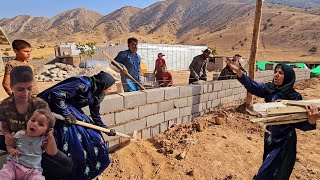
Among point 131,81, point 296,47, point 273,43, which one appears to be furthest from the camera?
point 273,43

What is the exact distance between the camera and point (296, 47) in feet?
148

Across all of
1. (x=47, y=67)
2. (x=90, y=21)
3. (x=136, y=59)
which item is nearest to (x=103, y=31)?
(x=90, y=21)

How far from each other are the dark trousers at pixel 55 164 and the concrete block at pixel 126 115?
1749 mm

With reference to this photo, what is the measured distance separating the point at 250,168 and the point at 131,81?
2.61 meters

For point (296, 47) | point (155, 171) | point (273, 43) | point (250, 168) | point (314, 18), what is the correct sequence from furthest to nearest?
point (314, 18), point (273, 43), point (296, 47), point (250, 168), point (155, 171)

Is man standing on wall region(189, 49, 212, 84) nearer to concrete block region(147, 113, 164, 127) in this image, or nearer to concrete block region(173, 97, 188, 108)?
concrete block region(173, 97, 188, 108)

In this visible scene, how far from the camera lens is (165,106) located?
5230mm

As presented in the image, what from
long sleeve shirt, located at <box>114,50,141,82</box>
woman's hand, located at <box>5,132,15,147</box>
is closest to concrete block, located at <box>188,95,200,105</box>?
long sleeve shirt, located at <box>114,50,141,82</box>

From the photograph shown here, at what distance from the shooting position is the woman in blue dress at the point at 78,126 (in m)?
2.53

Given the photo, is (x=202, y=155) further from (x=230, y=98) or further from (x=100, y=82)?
(x=230, y=98)

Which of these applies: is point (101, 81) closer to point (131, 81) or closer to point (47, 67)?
point (131, 81)

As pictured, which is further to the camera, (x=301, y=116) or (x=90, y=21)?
(x=90, y=21)

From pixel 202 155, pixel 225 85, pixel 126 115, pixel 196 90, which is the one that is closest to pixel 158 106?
pixel 126 115

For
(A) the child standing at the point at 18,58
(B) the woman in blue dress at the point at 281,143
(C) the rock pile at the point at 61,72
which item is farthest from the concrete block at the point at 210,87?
(C) the rock pile at the point at 61,72
